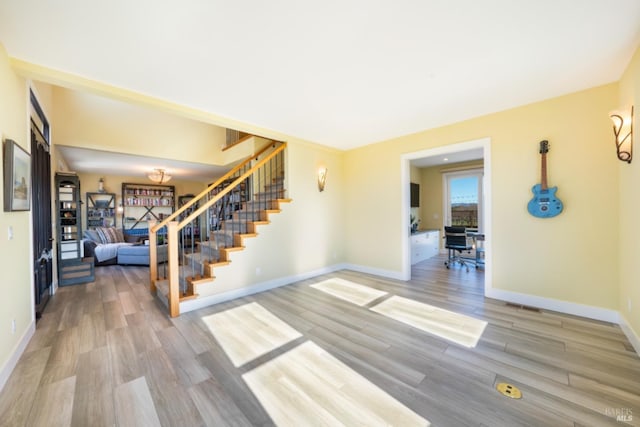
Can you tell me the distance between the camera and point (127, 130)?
489 centimetres

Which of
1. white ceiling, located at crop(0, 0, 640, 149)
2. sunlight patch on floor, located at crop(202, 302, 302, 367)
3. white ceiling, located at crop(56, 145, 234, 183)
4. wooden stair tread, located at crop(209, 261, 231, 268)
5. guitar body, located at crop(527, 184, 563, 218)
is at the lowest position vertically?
sunlight patch on floor, located at crop(202, 302, 302, 367)

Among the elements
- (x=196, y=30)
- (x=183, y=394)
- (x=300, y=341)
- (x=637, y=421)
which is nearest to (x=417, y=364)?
(x=300, y=341)

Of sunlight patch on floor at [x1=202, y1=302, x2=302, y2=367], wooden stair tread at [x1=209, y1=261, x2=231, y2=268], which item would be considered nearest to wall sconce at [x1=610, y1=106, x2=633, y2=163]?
sunlight patch on floor at [x1=202, y1=302, x2=302, y2=367]

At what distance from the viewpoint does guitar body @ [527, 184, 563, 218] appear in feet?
9.69

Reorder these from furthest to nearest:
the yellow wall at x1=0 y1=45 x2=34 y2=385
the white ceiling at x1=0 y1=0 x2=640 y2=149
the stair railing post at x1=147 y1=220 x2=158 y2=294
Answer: the stair railing post at x1=147 y1=220 x2=158 y2=294, the yellow wall at x1=0 y1=45 x2=34 y2=385, the white ceiling at x1=0 y1=0 x2=640 y2=149

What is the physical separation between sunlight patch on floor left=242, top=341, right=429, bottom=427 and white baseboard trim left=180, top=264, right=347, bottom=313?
1.70 m

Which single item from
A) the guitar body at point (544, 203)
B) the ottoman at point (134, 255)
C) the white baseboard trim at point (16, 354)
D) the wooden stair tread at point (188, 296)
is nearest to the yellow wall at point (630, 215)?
the guitar body at point (544, 203)

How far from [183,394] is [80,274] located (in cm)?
463

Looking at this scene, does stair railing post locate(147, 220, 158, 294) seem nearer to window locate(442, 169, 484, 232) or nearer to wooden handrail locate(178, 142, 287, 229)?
wooden handrail locate(178, 142, 287, 229)

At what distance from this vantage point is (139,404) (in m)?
1.62

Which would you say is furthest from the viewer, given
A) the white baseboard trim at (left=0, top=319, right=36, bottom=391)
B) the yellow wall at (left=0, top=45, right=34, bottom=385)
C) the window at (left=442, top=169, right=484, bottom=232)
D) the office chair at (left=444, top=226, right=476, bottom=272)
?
the window at (left=442, top=169, right=484, bottom=232)

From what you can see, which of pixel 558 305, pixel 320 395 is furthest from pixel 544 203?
pixel 320 395

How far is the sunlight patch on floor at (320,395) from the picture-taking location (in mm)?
1488

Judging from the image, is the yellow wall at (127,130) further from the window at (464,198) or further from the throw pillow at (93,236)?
the window at (464,198)
